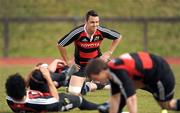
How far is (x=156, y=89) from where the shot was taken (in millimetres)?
8422

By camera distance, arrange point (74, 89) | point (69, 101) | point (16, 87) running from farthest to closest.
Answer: point (74, 89) < point (69, 101) < point (16, 87)

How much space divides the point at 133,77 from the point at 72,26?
61.1 ft

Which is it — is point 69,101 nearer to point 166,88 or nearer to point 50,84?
point 50,84

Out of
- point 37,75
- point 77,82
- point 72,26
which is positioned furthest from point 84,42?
point 72,26

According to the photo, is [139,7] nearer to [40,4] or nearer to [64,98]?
[40,4]

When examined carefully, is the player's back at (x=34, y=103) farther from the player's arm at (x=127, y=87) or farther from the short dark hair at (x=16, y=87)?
the player's arm at (x=127, y=87)

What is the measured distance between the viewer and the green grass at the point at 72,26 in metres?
26.4

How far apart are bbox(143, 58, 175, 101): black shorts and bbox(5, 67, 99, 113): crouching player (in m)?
1.48

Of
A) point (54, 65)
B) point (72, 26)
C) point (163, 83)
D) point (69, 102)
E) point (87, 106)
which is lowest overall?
point (72, 26)

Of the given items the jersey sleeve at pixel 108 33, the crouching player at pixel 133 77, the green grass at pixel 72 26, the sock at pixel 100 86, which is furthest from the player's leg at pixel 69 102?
the green grass at pixel 72 26

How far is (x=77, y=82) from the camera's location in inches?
459

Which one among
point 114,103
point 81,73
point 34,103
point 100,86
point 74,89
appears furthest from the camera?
point 100,86

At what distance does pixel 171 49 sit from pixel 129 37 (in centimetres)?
197

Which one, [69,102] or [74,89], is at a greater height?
[69,102]
